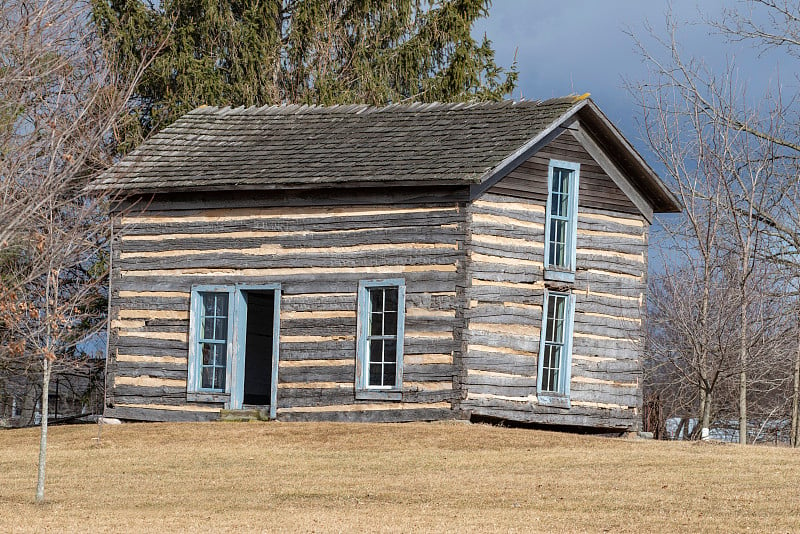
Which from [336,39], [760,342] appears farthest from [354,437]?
[336,39]

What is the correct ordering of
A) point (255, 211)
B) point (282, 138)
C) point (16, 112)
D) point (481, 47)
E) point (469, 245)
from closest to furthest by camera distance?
point (16, 112)
point (469, 245)
point (255, 211)
point (282, 138)
point (481, 47)

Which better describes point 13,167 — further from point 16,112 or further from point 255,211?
point 255,211

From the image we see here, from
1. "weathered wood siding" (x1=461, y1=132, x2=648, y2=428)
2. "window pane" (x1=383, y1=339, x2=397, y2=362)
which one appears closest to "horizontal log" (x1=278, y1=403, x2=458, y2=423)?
"weathered wood siding" (x1=461, y1=132, x2=648, y2=428)

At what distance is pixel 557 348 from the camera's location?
920 inches

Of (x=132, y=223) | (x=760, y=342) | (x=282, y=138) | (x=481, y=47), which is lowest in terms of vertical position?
(x=760, y=342)

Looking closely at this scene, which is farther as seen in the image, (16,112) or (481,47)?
(481,47)

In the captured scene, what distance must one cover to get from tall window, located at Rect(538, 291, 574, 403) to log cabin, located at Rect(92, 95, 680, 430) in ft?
0.12

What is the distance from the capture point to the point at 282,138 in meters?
25.4

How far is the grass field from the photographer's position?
1377 cm

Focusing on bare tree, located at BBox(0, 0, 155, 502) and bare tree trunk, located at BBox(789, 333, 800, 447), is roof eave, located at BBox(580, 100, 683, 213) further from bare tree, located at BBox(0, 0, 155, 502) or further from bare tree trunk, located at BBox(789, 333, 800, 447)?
bare tree, located at BBox(0, 0, 155, 502)

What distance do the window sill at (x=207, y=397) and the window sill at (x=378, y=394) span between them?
2684 mm

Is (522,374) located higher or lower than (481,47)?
lower

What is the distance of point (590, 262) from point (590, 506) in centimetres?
970

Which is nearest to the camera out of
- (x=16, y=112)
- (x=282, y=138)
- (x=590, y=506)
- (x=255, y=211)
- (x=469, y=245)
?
(x=590, y=506)
